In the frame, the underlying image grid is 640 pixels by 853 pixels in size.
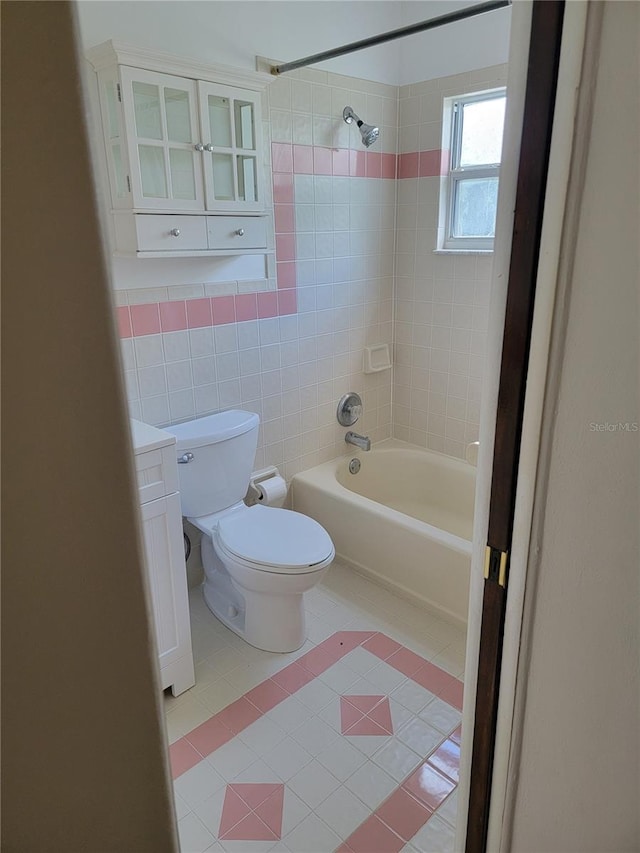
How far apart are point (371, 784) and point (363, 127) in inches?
95.3

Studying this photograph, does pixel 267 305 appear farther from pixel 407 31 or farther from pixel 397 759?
pixel 397 759

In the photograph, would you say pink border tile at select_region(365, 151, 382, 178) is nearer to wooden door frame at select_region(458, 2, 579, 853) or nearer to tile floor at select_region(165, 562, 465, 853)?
tile floor at select_region(165, 562, 465, 853)

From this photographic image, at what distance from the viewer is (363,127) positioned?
2.48 meters

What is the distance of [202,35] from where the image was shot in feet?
6.57

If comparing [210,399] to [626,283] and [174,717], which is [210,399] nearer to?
[174,717]

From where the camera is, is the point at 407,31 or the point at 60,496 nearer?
the point at 60,496

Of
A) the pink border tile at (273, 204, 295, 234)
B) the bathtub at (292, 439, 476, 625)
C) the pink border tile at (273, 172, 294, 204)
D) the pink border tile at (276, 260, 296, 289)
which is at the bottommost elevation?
the bathtub at (292, 439, 476, 625)

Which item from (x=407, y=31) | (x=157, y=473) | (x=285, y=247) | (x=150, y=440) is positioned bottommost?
(x=157, y=473)

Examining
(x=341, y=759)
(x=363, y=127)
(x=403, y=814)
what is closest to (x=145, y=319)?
(x=363, y=127)

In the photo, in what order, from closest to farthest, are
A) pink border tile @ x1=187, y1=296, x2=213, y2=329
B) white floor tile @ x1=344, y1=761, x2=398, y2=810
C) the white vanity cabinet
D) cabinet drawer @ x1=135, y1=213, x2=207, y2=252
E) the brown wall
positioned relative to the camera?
the brown wall, white floor tile @ x1=344, y1=761, x2=398, y2=810, the white vanity cabinet, cabinet drawer @ x1=135, y1=213, x2=207, y2=252, pink border tile @ x1=187, y1=296, x2=213, y2=329

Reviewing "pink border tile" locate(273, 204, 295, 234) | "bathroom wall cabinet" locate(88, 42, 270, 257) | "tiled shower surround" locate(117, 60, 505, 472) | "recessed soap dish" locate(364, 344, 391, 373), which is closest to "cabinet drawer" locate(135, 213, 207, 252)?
"bathroom wall cabinet" locate(88, 42, 270, 257)

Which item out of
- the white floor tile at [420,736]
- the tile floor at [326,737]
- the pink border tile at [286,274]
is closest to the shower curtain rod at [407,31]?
the pink border tile at [286,274]

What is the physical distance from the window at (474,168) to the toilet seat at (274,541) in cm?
152

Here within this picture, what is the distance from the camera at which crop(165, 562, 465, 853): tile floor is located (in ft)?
4.95
